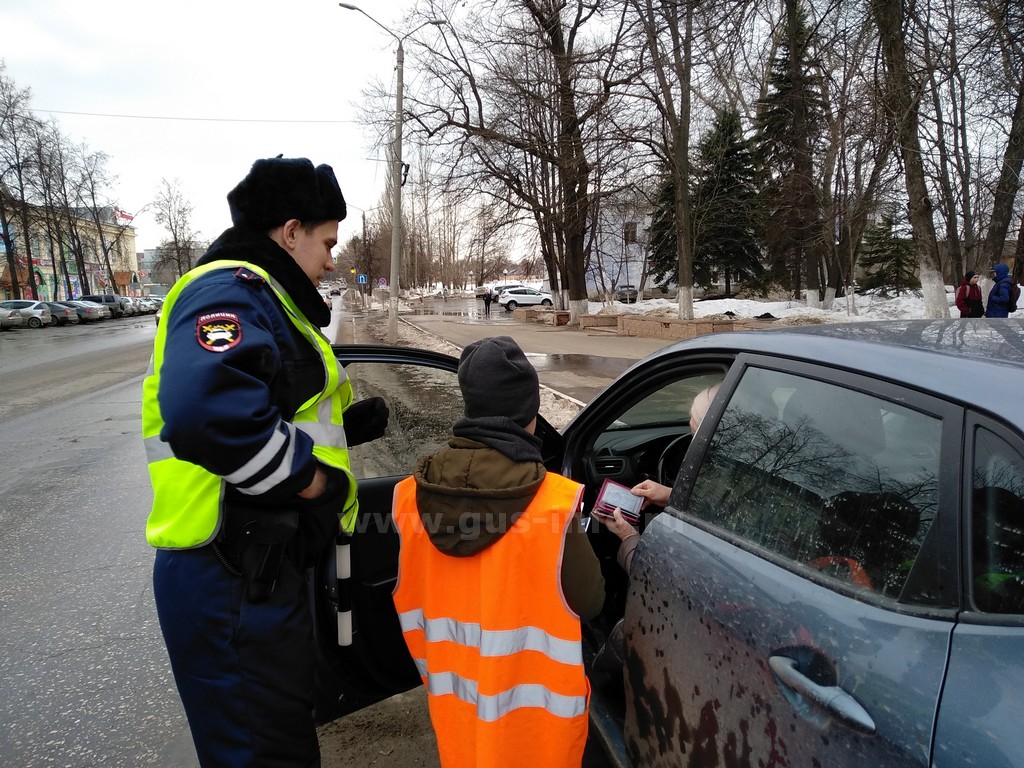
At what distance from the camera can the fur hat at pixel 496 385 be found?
1616mm

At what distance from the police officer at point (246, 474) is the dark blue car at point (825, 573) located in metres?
0.37

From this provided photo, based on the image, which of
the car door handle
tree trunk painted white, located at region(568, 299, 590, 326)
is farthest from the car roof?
tree trunk painted white, located at region(568, 299, 590, 326)

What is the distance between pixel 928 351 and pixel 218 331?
1.57 meters

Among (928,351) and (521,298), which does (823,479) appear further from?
(521,298)

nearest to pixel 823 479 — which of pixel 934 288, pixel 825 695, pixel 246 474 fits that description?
pixel 825 695

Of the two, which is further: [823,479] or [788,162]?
[788,162]

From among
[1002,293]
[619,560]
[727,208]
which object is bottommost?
[619,560]

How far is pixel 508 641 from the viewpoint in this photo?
154 cm

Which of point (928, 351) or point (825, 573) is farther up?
point (928, 351)

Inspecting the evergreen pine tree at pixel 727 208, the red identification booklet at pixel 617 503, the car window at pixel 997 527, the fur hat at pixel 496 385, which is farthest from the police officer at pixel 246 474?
the evergreen pine tree at pixel 727 208

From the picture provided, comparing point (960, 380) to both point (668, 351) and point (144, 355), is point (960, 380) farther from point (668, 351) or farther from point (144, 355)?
point (144, 355)

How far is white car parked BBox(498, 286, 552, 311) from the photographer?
44031 millimetres

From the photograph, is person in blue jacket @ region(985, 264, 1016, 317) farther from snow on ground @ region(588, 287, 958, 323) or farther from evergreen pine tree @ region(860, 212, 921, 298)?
evergreen pine tree @ region(860, 212, 921, 298)

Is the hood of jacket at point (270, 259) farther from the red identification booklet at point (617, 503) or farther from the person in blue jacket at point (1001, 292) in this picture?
the person in blue jacket at point (1001, 292)
